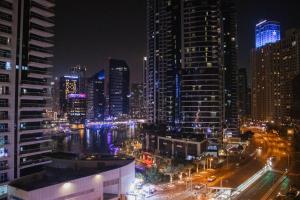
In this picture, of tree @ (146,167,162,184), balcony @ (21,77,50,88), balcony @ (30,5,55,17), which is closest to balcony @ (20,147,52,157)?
balcony @ (21,77,50,88)

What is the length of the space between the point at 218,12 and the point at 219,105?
78.0 feet

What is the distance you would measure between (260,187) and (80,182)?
26587 millimetres

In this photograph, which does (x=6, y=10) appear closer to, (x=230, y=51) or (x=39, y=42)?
(x=39, y=42)

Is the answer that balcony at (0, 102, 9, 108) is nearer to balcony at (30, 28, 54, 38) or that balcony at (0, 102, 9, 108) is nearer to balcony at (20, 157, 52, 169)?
balcony at (20, 157, 52, 169)

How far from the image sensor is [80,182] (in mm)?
34375

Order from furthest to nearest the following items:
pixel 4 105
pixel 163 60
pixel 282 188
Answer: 1. pixel 163 60
2. pixel 282 188
3. pixel 4 105

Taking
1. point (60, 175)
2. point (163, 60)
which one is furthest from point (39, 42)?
point (163, 60)

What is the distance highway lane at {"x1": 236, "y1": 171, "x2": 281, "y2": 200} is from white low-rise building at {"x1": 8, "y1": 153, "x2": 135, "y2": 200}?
1476 centimetres

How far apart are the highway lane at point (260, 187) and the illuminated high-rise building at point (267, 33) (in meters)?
120

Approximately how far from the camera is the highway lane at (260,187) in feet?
142

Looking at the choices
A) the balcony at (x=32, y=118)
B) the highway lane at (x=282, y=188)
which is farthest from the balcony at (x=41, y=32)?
the highway lane at (x=282, y=188)

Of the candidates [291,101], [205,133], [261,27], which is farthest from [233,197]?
[261,27]

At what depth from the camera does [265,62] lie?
16262 cm

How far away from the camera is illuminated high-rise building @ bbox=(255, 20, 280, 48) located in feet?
548
